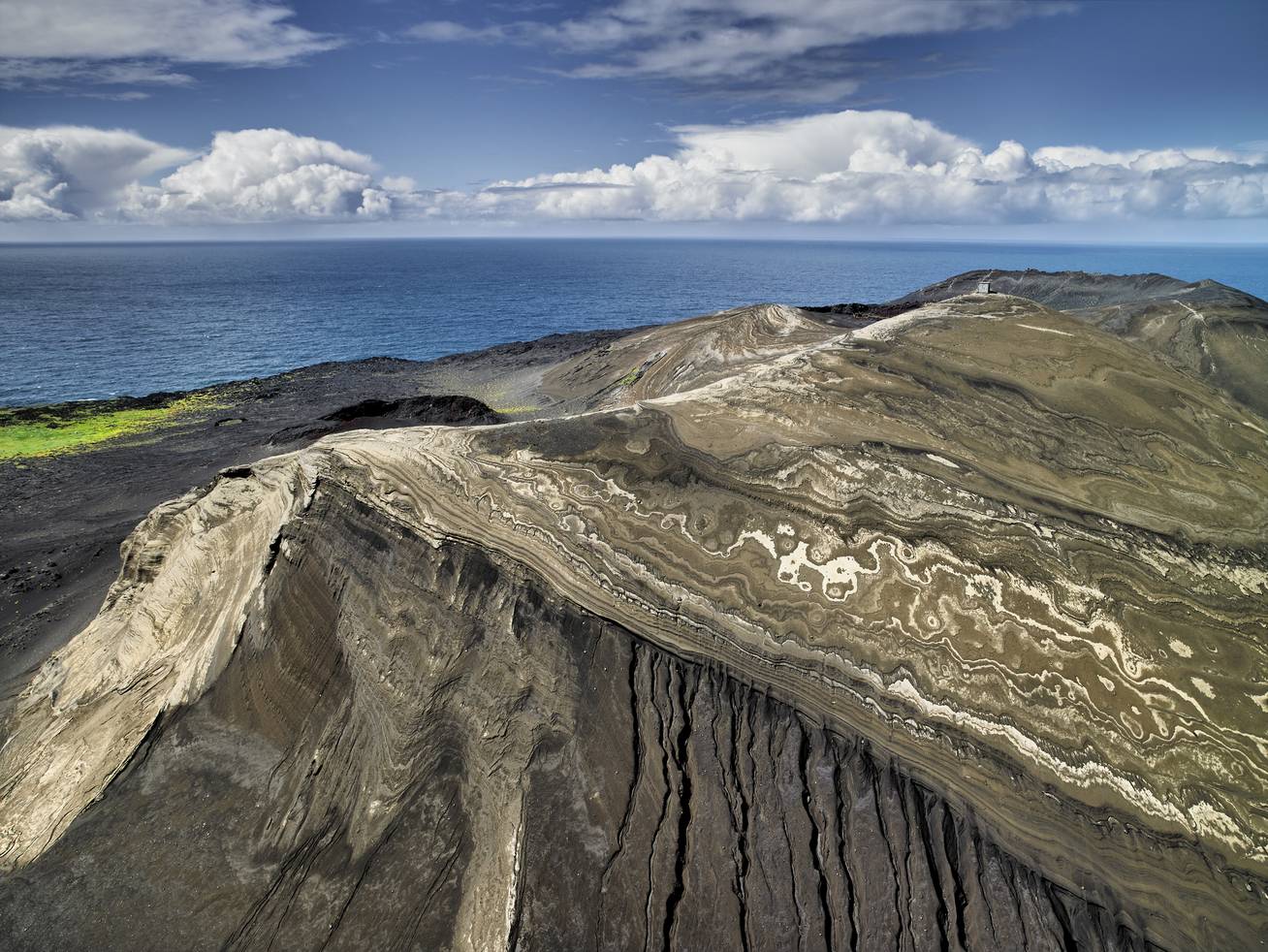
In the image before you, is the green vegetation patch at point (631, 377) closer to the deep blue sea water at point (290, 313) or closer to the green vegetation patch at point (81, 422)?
the green vegetation patch at point (81, 422)

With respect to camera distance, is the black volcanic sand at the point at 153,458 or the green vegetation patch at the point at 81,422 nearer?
the black volcanic sand at the point at 153,458

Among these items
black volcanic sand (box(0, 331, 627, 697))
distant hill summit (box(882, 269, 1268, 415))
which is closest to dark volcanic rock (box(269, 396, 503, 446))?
black volcanic sand (box(0, 331, 627, 697))

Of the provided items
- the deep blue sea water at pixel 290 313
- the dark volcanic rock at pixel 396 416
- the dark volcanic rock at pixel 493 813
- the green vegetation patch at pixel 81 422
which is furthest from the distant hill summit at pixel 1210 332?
the deep blue sea water at pixel 290 313

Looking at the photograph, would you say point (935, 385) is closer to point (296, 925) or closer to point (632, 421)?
point (632, 421)

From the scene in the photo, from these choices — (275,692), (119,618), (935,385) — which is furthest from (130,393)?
(935,385)

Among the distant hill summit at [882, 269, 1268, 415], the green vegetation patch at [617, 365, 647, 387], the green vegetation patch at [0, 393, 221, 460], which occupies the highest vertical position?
the distant hill summit at [882, 269, 1268, 415]

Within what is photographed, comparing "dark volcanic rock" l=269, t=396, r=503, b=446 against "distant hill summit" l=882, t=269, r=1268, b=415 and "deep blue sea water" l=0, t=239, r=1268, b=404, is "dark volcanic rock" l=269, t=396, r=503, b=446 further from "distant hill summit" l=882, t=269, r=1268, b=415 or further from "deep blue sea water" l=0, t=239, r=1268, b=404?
"deep blue sea water" l=0, t=239, r=1268, b=404
